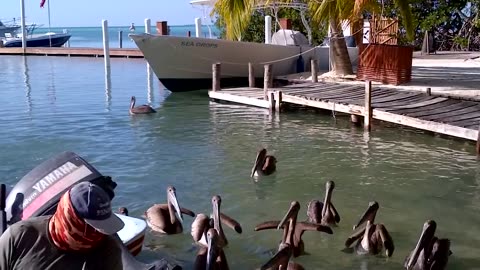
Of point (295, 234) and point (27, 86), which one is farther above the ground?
point (27, 86)

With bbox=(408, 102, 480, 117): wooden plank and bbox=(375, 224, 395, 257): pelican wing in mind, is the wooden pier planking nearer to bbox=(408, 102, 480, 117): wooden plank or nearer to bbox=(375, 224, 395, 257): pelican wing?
bbox=(408, 102, 480, 117): wooden plank

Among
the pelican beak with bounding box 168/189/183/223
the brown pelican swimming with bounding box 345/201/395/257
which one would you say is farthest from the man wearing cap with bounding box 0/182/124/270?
the brown pelican swimming with bounding box 345/201/395/257

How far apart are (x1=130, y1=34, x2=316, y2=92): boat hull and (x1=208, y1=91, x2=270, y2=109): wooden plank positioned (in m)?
2.23

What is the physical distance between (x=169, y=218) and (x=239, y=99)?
10.8m

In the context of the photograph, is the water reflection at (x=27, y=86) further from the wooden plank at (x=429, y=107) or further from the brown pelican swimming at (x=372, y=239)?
the brown pelican swimming at (x=372, y=239)

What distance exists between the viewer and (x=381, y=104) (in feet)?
47.8

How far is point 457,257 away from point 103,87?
760 inches

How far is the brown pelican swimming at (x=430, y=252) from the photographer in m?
6.68

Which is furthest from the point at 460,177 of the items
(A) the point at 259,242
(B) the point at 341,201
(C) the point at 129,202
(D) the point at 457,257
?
(C) the point at 129,202

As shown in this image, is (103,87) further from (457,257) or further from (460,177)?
(457,257)

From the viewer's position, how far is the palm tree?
55.3ft

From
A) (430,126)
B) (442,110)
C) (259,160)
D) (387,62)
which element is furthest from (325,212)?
(387,62)

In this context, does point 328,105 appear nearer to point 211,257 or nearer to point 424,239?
point 424,239

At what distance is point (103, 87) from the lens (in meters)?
24.7
